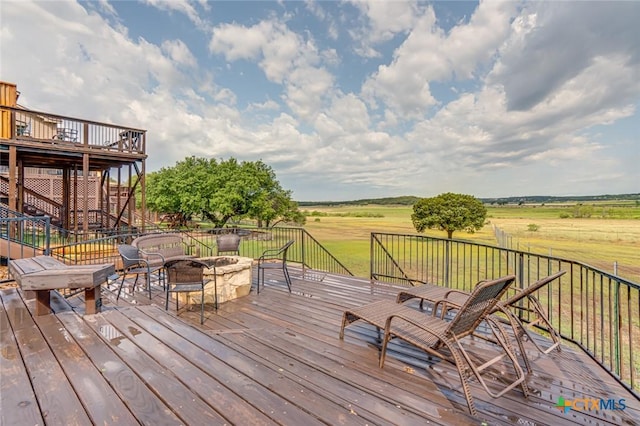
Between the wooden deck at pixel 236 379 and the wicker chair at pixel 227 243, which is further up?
the wicker chair at pixel 227 243

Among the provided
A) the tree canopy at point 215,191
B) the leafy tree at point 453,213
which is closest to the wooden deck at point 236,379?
the tree canopy at point 215,191

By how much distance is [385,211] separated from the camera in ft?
193

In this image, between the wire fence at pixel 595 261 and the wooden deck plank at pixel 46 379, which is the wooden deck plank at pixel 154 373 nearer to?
the wooden deck plank at pixel 46 379

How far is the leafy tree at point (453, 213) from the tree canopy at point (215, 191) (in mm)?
13876

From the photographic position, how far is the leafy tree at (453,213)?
2400 centimetres

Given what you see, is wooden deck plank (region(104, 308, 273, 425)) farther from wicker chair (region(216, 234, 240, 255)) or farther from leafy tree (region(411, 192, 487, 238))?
leafy tree (region(411, 192, 487, 238))

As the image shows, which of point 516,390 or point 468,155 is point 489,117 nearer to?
point 468,155

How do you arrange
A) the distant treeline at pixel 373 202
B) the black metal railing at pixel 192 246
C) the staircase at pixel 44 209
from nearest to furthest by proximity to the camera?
the black metal railing at pixel 192 246 < the staircase at pixel 44 209 < the distant treeline at pixel 373 202

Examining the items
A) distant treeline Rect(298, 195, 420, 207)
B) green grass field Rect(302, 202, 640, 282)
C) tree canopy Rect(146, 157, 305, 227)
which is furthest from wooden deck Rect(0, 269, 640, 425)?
distant treeline Rect(298, 195, 420, 207)

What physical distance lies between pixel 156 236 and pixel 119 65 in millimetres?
8980

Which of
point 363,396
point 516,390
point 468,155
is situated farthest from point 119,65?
point 468,155

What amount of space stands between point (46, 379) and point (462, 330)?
3072 mm

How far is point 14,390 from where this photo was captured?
5.55 ft

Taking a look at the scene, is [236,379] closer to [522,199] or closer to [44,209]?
[44,209]
